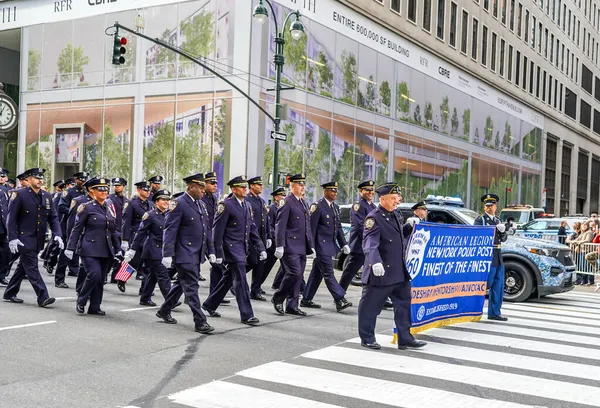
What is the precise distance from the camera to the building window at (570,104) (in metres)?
67.2

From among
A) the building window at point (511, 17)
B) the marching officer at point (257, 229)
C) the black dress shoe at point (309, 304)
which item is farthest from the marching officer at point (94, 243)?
the building window at point (511, 17)

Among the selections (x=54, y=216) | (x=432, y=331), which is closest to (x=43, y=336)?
(x=54, y=216)

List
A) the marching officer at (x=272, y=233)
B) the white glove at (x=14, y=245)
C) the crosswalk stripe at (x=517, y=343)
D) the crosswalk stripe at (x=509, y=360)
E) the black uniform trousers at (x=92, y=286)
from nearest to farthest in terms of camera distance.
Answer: the crosswalk stripe at (x=509, y=360)
the crosswalk stripe at (x=517, y=343)
the black uniform trousers at (x=92, y=286)
the white glove at (x=14, y=245)
the marching officer at (x=272, y=233)

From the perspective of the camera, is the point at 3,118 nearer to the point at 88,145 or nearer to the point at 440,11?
the point at 88,145

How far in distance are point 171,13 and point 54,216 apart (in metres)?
19.6

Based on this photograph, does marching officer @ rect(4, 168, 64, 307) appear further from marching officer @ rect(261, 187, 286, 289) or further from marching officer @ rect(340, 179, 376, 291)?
marching officer @ rect(340, 179, 376, 291)

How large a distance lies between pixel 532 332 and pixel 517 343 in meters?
1.00

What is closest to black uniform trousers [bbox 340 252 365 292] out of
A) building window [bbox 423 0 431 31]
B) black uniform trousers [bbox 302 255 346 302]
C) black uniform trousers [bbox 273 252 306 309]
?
black uniform trousers [bbox 302 255 346 302]

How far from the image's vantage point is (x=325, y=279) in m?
10.7

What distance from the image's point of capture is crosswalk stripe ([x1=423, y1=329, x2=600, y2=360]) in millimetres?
7969

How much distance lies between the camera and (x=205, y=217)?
9.11 metres

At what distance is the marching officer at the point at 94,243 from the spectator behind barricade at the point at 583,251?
39.9ft

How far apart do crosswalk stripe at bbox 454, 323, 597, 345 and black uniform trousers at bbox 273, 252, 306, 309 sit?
93.9 inches

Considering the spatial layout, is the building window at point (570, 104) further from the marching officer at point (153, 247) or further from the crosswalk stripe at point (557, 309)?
the marching officer at point (153, 247)
